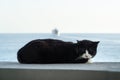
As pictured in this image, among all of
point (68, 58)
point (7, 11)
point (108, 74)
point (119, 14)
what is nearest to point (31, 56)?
point (68, 58)

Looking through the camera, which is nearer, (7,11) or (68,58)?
(68,58)

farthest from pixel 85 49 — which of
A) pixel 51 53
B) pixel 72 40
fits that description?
pixel 72 40

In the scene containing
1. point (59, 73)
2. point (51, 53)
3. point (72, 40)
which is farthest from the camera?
point (72, 40)

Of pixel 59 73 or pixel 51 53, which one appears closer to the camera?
pixel 59 73

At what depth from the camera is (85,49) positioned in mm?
2449

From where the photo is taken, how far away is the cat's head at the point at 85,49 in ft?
7.87

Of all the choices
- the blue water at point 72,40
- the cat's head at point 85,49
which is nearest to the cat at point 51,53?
the cat's head at point 85,49

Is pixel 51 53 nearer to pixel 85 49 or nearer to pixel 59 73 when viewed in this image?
pixel 85 49

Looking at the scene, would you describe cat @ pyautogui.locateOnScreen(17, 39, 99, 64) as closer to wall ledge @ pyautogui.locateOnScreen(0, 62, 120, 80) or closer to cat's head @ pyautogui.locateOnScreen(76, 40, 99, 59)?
cat's head @ pyautogui.locateOnScreen(76, 40, 99, 59)

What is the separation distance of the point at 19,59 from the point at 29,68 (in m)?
0.55

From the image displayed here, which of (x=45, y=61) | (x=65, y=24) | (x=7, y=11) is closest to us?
(x=45, y=61)

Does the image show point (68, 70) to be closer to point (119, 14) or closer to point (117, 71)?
point (117, 71)

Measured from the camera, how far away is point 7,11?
10594 mm

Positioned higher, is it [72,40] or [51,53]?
[51,53]
